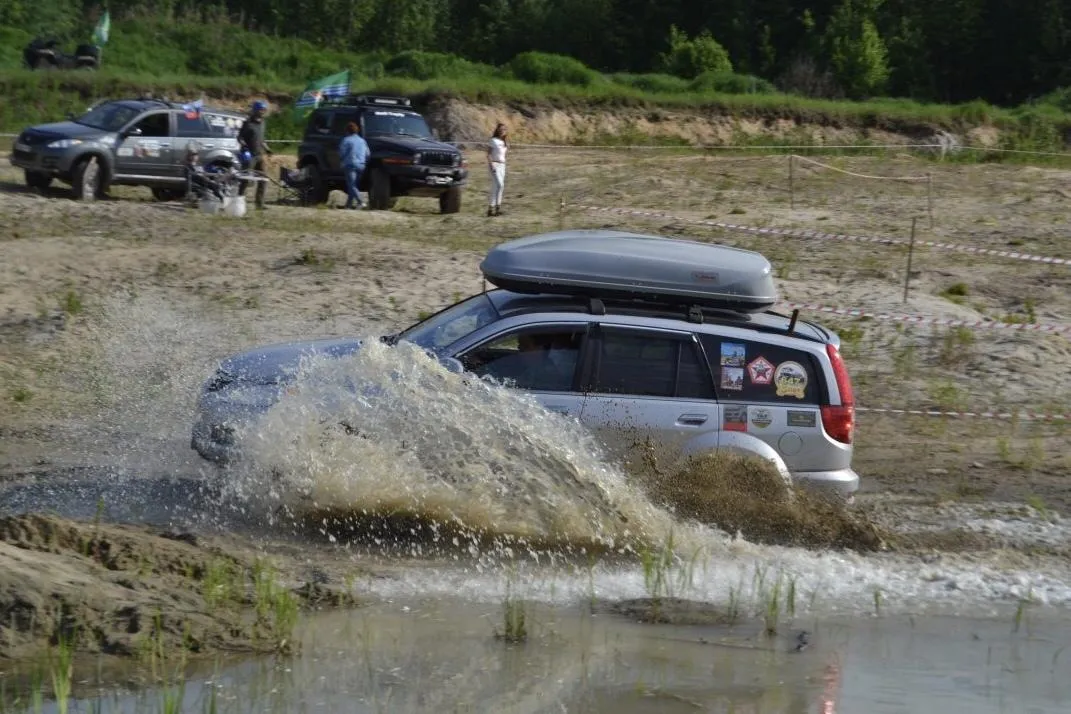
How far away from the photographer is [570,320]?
9469 millimetres

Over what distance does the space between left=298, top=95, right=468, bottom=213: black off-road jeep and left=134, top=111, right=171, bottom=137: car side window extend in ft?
7.96

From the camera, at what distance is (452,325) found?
10.0m

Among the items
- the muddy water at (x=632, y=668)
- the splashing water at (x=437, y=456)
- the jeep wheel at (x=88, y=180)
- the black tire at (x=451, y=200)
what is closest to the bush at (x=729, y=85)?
the black tire at (x=451, y=200)

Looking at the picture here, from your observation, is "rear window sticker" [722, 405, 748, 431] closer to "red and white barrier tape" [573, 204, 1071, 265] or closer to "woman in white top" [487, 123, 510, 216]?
"red and white barrier tape" [573, 204, 1071, 265]

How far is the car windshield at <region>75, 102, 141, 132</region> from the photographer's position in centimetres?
2447

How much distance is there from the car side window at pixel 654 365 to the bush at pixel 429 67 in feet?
121

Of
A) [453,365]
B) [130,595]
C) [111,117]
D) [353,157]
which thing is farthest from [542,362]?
[111,117]

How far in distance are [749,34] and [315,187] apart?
41.7m

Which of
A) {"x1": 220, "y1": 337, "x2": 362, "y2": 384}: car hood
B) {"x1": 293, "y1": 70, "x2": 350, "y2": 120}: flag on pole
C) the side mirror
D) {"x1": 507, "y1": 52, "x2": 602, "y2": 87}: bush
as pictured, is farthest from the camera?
{"x1": 507, "y1": 52, "x2": 602, "y2": 87}: bush

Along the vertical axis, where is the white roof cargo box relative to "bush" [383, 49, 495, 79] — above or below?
below

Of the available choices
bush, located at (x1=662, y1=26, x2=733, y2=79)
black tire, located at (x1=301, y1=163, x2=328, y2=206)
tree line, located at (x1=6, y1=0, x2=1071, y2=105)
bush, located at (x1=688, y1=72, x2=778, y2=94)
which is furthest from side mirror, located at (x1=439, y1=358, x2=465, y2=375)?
bush, located at (x1=662, y1=26, x2=733, y2=79)

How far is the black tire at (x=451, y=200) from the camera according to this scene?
2506 cm

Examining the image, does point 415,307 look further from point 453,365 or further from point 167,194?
point 167,194

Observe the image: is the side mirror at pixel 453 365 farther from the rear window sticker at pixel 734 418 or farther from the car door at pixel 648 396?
the rear window sticker at pixel 734 418
